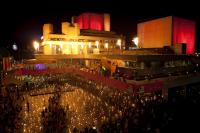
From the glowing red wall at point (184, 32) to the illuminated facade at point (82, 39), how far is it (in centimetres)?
995

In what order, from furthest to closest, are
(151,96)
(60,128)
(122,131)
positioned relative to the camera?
(151,96) → (60,128) → (122,131)

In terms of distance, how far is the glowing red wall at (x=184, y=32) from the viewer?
968 inches

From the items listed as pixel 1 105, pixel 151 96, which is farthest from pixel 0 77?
pixel 151 96

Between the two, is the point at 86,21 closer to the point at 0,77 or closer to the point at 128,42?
the point at 128,42

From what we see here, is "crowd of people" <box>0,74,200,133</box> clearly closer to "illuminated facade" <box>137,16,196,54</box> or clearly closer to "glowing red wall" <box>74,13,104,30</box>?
"illuminated facade" <box>137,16,196,54</box>

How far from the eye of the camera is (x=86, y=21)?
38.1 m

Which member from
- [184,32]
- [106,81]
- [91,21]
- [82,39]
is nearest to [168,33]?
[184,32]

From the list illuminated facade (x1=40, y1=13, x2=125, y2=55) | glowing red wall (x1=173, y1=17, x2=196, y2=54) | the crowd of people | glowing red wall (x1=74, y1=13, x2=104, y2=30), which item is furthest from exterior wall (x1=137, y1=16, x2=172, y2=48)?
the crowd of people

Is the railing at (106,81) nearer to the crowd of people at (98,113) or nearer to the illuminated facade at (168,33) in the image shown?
the crowd of people at (98,113)

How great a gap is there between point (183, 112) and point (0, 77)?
15.2m

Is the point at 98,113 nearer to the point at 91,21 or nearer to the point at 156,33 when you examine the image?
the point at 156,33

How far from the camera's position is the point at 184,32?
25953 millimetres

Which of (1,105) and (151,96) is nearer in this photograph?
(1,105)

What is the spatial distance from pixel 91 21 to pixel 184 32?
18367mm
